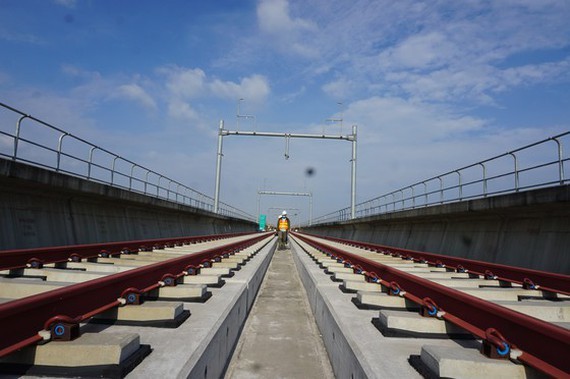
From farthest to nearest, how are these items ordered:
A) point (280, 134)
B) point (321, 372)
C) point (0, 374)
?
point (280, 134), point (321, 372), point (0, 374)

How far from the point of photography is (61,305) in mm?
2975

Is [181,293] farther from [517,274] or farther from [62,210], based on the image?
[62,210]

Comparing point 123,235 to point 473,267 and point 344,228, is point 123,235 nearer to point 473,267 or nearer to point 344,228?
point 473,267

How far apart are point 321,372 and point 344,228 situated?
3272 centimetres

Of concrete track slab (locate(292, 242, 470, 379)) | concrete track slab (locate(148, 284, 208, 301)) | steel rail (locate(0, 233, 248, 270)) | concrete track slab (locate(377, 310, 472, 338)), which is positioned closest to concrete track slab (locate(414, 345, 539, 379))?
concrete track slab (locate(292, 242, 470, 379))

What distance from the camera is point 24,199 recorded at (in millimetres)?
8734

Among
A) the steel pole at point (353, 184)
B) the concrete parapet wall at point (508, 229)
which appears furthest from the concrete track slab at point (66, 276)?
the steel pole at point (353, 184)

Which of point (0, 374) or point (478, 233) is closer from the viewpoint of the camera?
point (0, 374)

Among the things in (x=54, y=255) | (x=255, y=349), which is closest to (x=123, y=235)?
(x=54, y=255)

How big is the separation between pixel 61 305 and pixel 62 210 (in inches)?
322

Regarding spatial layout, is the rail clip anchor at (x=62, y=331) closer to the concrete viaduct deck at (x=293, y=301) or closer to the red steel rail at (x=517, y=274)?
the concrete viaduct deck at (x=293, y=301)

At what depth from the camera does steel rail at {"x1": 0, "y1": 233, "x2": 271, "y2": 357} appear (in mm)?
2416

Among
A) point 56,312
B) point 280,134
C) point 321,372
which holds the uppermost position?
point 280,134

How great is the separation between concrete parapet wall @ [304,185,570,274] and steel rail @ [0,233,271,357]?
7.23 m
